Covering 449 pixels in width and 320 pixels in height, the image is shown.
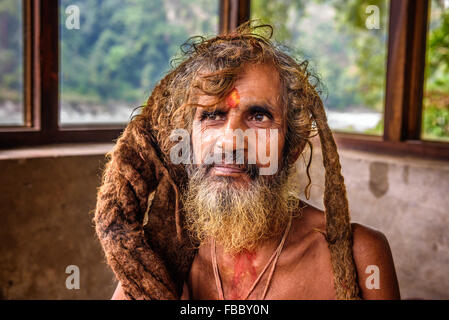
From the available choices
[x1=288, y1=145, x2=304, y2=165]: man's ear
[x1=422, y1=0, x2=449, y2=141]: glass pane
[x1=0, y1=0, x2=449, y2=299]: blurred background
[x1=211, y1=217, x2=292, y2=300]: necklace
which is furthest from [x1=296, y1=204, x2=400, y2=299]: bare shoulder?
[x1=422, y1=0, x2=449, y2=141]: glass pane

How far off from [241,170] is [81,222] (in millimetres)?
1647

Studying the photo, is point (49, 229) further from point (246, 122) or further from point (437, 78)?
point (437, 78)

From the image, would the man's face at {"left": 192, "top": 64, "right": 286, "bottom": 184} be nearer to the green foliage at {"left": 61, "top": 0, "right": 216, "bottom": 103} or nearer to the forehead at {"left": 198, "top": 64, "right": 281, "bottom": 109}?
the forehead at {"left": 198, "top": 64, "right": 281, "bottom": 109}

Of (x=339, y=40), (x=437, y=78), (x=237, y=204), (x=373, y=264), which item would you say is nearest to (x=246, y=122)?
(x=237, y=204)

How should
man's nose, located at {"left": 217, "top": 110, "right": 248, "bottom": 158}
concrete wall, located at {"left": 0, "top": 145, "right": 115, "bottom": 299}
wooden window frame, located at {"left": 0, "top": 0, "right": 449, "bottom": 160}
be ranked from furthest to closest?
wooden window frame, located at {"left": 0, "top": 0, "right": 449, "bottom": 160}
concrete wall, located at {"left": 0, "top": 145, "right": 115, "bottom": 299}
man's nose, located at {"left": 217, "top": 110, "right": 248, "bottom": 158}

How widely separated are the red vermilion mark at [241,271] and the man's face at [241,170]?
47mm

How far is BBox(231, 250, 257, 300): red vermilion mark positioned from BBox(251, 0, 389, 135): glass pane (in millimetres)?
2745

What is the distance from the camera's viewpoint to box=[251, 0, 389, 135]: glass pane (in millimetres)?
5062

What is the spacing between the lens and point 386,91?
3.88 m

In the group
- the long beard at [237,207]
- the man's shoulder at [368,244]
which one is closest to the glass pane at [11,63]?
the long beard at [237,207]

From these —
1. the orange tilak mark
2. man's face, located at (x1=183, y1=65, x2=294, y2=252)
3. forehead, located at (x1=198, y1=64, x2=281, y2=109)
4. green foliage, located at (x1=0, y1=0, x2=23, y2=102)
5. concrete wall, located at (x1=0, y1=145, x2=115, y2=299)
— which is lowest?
concrete wall, located at (x1=0, y1=145, x2=115, y2=299)

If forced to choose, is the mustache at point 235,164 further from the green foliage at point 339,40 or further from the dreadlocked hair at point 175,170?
the green foliage at point 339,40
